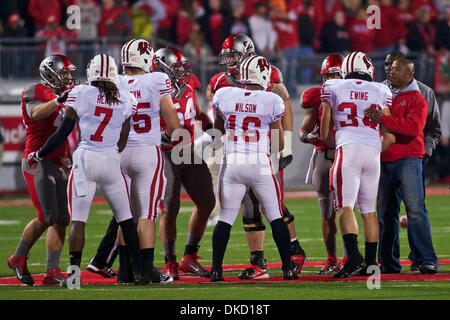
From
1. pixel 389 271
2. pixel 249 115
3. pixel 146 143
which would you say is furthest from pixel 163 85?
pixel 389 271

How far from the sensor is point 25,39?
17.2 meters

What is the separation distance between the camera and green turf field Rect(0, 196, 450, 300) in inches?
280

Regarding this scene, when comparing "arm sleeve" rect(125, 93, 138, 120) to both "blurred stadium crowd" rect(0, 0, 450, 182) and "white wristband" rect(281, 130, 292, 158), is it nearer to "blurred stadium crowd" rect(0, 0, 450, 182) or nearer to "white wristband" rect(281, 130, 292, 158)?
"white wristband" rect(281, 130, 292, 158)

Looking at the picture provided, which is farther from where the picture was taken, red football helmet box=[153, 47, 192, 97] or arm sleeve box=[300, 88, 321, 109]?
arm sleeve box=[300, 88, 321, 109]

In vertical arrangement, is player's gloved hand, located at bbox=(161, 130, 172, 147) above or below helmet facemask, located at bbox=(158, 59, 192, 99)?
below

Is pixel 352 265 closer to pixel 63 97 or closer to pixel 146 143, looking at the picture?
pixel 146 143

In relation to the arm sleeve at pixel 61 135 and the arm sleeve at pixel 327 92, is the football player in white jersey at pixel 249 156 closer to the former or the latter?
the arm sleeve at pixel 327 92

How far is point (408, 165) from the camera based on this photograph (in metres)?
8.52

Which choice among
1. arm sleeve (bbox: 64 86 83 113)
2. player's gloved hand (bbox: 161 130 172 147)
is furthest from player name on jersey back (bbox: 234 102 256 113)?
arm sleeve (bbox: 64 86 83 113)

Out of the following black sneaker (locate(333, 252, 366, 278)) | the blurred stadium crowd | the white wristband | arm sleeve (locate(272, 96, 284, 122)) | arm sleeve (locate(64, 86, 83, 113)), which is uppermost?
the blurred stadium crowd

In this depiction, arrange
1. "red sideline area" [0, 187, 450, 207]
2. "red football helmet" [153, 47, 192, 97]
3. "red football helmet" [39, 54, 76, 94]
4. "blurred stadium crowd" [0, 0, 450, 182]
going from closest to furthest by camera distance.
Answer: "red football helmet" [39, 54, 76, 94] → "red football helmet" [153, 47, 192, 97] → "red sideline area" [0, 187, 450, 207] → "blurred stadium crowd" [0, 0, 450, 182]

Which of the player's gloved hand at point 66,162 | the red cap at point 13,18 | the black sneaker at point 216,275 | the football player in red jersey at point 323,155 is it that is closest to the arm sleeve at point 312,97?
the football player in red jersey at point 323,155

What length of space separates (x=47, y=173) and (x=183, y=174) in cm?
122

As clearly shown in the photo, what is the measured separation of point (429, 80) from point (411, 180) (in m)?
9.61
